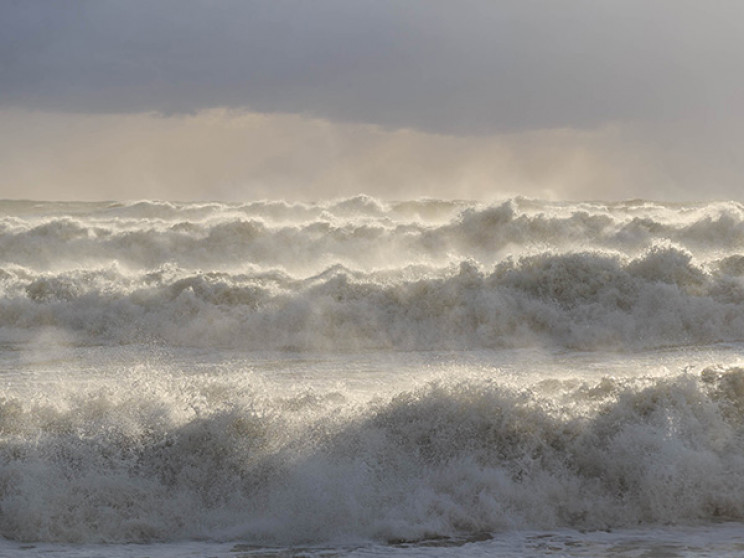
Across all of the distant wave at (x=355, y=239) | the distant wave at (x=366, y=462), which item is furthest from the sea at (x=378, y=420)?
the distant wave at (x=355, y=239)

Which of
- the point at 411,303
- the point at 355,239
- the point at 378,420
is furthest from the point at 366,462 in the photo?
the point at 355,239

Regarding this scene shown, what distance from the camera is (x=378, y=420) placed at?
824 cm

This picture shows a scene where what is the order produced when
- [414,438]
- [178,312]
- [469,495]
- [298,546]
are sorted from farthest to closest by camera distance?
[178,312] < [414,438] < [469,495] < [298,546]

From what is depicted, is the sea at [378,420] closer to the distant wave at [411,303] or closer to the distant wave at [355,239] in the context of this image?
the distant wave at [411,303]

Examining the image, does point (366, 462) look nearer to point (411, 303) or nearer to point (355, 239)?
point (411, 303)

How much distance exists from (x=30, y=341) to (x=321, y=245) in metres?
11.9

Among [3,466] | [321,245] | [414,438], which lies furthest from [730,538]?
[321,245]

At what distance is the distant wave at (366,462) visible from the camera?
23.2 ft

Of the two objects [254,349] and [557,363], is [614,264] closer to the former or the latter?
[557,363]

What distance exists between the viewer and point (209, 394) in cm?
895

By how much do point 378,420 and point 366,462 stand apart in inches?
23.2

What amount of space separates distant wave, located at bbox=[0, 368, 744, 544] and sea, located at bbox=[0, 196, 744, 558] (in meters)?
0.02

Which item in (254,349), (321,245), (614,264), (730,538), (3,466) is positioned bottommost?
(730,538)

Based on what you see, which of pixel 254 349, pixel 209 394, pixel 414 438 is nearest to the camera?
pixel 414 438
